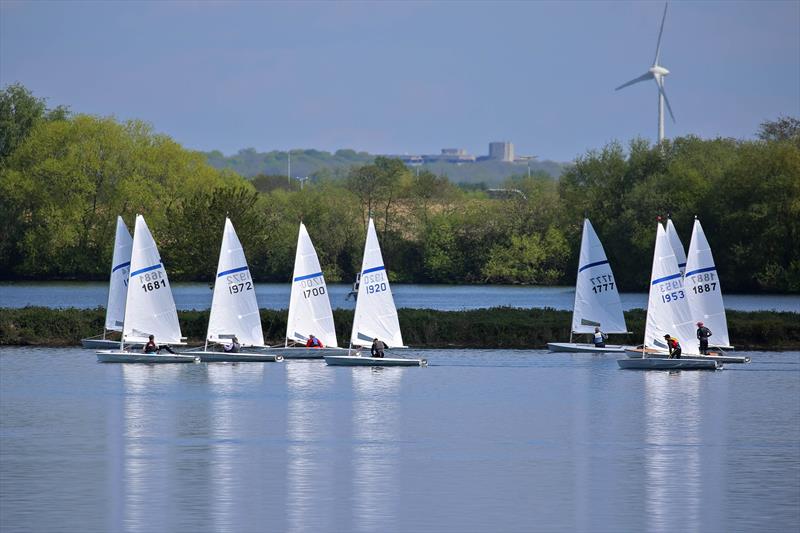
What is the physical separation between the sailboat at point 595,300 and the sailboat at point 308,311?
9.11m

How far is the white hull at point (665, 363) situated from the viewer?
183ft

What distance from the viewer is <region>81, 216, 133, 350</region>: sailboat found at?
60.4 metres

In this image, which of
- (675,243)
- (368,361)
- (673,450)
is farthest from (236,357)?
(673,450)

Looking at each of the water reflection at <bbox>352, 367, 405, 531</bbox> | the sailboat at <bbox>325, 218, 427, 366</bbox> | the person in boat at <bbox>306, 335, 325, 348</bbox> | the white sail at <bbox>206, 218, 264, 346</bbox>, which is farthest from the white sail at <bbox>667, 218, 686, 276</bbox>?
the white sail at <bbox>206, 218, 264, 346</bbox>

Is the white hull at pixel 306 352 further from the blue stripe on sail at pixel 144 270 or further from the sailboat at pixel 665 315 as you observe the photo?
the sailboat at pixel 665 315

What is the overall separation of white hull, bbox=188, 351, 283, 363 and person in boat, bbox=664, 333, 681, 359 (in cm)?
1438

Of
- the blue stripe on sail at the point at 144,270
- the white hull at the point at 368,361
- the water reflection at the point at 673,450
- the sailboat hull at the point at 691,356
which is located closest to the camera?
the water reflection at the point at 673,450

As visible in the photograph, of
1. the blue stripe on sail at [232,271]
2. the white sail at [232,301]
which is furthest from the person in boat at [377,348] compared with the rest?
the blue stripe on sail at [232,271]

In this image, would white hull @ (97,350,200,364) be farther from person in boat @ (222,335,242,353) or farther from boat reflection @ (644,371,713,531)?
boat reflection @ (644,371,713,531)

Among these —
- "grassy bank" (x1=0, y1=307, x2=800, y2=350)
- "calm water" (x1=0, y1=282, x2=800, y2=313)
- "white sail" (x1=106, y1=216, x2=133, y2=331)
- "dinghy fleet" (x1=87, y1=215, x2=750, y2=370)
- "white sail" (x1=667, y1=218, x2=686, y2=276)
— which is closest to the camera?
"dinghy fleet" (x1=87, y1=215, x2=750, y2=370)

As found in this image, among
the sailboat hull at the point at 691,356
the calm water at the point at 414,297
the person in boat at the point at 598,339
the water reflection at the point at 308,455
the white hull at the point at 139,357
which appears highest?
the calm water at the point at 414,297

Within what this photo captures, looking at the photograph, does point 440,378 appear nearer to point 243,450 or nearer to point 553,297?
point 243,450

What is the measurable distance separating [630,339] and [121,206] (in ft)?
217

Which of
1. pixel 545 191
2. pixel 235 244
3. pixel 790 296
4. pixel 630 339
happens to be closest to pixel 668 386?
pixel 630 339
